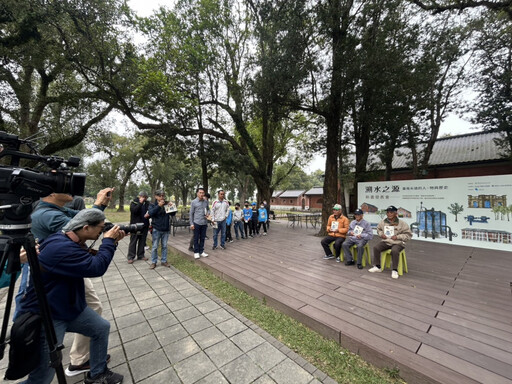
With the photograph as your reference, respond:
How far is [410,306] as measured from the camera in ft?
9.23

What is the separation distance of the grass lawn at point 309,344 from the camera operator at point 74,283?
5.43ft

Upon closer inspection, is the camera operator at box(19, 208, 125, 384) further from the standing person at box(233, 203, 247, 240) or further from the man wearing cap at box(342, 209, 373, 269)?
the standing person at box(233, 203, 247, 240)

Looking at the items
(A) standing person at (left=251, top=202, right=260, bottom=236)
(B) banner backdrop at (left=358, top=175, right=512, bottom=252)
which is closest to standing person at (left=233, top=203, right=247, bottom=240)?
(A) standing person at (left=251, top=202, right=260, bottom=236)

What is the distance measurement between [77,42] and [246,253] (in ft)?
31.8

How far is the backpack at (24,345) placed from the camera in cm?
117

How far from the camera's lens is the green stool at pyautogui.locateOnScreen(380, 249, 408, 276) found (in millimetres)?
4027

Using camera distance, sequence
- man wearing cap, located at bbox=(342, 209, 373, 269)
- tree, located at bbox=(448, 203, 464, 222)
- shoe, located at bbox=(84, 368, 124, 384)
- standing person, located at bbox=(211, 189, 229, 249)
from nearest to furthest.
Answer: shoe, located at bbox=(84, 368, 124, 384) < man wearing cap, located at bbox=(342, 209, 373, 269) < standing person, located at bbox=(211, 189, 229, 249) < tree, located at bbox=(448, 203, 464, 222)

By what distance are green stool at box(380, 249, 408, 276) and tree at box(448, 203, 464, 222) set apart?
4.47 m

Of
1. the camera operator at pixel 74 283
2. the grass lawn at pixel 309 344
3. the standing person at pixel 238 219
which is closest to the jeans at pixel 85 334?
the camera operator at pixel 74 283

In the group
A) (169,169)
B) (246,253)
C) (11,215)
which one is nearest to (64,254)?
(11,215)

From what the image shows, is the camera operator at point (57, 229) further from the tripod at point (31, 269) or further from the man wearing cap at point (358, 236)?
the man wearing cap at point (358, 236)

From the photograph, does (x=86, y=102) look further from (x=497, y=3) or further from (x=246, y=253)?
(x=497, y=3)

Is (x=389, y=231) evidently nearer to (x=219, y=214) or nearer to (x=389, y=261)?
(x=389, y=261)

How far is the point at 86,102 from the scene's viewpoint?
9.91 m
